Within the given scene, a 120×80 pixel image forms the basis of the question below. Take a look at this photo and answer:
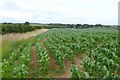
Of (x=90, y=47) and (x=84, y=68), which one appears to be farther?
(x=90, y=47)

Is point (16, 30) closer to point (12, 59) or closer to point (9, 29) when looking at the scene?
point (9, 29)

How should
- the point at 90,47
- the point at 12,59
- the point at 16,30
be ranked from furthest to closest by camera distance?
the point at 16,30
the point at 90,47
the point at 12,59

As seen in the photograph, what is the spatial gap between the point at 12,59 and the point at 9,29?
78.1 feet

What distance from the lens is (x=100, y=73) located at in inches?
485

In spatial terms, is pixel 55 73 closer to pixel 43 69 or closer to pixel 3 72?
pixel 43 69

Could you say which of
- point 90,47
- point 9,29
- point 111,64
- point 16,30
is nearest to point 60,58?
point 111,64

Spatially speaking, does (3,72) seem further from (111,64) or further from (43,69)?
(111,64)

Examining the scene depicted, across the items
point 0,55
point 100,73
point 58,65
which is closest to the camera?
point 100,73

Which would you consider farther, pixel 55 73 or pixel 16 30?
pixel 16 30

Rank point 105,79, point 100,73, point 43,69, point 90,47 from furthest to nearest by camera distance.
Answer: point 90,47 → point 43,69 → point 100,73 → point 105,79

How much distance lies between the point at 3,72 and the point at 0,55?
653 centimetres

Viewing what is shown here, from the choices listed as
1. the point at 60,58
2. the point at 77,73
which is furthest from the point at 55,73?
the point at 77,73

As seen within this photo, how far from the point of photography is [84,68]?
13.8 meters

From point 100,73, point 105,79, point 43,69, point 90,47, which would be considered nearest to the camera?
point 105,79
